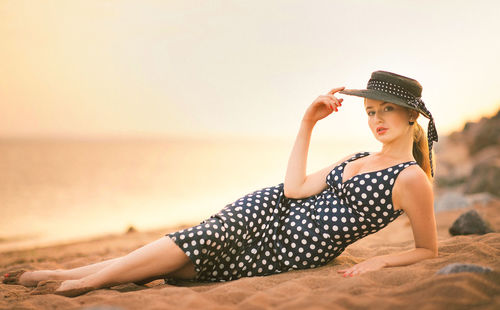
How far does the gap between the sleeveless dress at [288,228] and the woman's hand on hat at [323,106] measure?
45cm

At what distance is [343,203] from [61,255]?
4990mm

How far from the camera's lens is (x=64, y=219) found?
10.4m

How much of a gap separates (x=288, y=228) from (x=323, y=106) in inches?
42.2

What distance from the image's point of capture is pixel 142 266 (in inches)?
116

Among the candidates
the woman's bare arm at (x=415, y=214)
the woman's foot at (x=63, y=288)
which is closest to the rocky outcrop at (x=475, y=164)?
the woman's bare arm at (x=415, y=214)

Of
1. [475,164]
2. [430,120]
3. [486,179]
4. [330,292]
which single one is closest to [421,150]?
[430,120]

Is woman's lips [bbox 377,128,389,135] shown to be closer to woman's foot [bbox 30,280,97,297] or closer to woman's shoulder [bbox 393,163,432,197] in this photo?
woman's shoulder [bbox 393,163,432,197]

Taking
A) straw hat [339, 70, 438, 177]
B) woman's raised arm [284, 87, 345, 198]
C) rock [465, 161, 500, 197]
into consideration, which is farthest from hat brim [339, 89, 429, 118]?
rock [465, 161, 500, 197]

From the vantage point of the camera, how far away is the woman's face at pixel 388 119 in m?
2.89

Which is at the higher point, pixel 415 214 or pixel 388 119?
pixel 388 119

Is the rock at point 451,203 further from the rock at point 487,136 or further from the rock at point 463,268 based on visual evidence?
the rock at point 487,136

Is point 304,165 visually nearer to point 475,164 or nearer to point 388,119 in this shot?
point 388,119

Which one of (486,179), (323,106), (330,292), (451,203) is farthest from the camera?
(486,179)

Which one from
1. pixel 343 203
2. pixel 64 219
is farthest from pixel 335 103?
pixel 64 219
